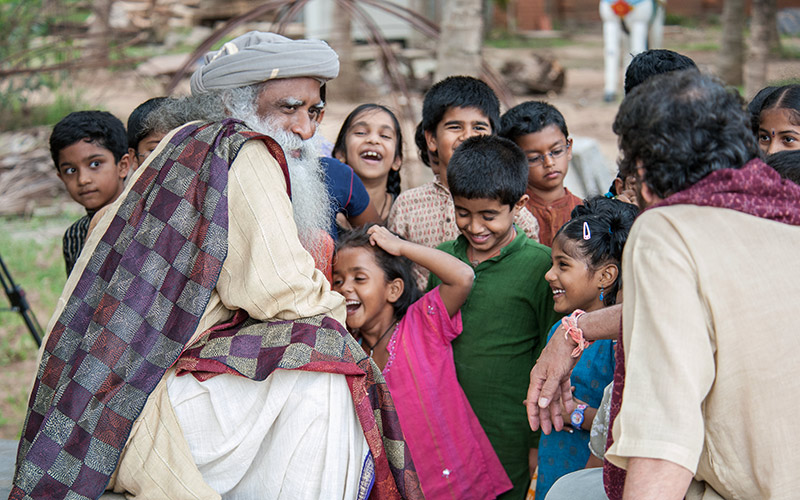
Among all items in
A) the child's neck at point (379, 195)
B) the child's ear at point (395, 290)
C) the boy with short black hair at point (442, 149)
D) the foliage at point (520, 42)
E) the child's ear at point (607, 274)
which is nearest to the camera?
the child's ear at point (607, 274)

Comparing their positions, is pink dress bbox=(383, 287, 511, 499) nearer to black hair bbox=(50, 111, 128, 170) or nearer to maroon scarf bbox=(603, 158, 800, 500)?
maroon scarf bbox=(603, 158, 800, 500)

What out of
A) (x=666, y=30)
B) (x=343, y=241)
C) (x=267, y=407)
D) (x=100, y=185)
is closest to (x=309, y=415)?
(x=267, y=407)

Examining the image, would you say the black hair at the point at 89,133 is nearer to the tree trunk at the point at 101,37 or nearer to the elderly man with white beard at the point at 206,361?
the elderly man with white beard at the point at 206,361

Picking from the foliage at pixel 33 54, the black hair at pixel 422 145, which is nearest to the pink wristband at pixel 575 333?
the black hair at pixel 422 145

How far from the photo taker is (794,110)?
3.10 meters

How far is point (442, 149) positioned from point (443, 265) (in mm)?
888

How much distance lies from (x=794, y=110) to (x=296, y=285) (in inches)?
84.0

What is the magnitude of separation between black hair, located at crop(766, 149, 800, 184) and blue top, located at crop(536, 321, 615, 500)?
0.82 metres

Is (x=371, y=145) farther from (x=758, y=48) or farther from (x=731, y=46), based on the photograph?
(x=731, y=46)

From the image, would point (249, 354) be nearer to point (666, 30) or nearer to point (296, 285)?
point (296, 285)

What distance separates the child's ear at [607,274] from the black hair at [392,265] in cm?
90

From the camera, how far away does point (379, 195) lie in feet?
13.2

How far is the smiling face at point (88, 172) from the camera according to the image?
3730mm

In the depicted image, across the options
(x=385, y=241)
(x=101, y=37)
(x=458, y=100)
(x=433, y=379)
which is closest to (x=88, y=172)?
(x=385, y=241)
